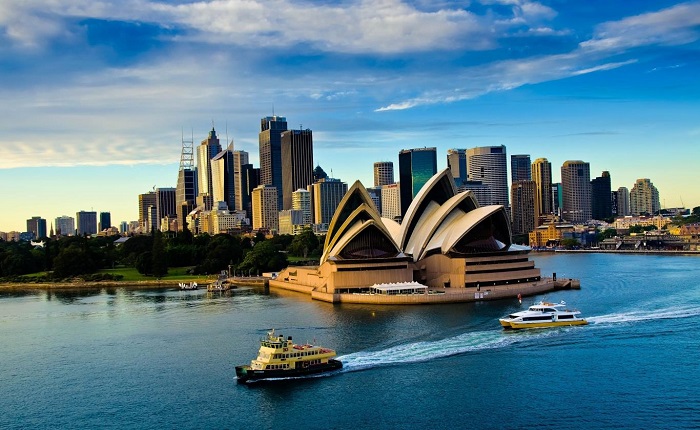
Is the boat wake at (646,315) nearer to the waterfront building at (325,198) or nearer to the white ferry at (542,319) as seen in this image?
the white ferry at (542,319)

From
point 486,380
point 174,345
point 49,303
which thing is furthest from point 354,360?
point 49,303

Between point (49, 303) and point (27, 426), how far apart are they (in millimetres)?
34010

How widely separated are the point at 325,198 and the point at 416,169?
2641 centimetres

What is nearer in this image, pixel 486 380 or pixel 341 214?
pixel 486 380

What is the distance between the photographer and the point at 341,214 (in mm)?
57094

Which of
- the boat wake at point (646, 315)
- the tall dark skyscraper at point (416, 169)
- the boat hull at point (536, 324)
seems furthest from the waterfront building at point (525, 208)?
the boat hull at point (536, 324)

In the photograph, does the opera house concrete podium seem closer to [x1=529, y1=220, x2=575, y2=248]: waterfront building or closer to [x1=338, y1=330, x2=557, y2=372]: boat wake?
[x1=338, y1=330, x2=557, y2=372]: boat wake

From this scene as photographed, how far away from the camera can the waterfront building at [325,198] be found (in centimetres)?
18009

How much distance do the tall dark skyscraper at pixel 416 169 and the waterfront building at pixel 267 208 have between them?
3260 cm

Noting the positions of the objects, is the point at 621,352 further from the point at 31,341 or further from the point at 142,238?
the point at 142,238

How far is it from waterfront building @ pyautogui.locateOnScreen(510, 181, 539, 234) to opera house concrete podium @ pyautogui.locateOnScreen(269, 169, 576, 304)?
125824mm

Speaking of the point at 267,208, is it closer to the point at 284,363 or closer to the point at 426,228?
the point at 426,228

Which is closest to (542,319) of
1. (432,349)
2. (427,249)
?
(432,349)

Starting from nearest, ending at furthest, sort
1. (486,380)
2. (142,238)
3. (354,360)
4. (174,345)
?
1. (486,380)
2. (354,360)
3. (174,345)
4. (142,238)
